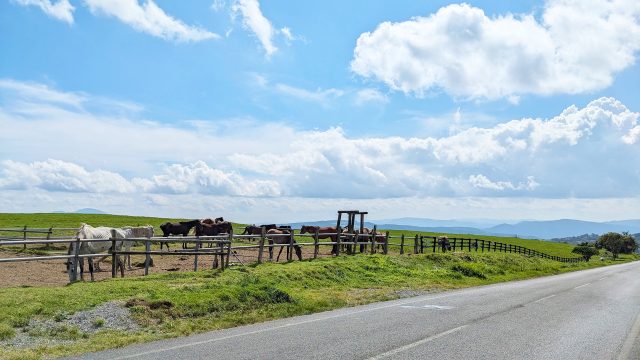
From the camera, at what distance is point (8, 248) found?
30547 mm

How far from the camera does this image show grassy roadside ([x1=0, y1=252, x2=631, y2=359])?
35.5ft

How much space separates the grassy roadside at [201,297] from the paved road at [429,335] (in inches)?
36.4

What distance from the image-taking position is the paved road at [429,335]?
9180 mm

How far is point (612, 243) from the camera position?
5084 inches

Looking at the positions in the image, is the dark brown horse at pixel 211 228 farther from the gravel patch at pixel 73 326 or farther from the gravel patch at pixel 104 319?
the gravel patch at pixel 104 319

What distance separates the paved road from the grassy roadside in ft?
3.03

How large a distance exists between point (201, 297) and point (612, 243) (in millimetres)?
136237

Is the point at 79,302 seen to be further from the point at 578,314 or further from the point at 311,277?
the point at 578,314

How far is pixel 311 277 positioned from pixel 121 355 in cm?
1221

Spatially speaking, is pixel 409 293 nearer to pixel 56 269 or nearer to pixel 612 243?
pixel 56 269

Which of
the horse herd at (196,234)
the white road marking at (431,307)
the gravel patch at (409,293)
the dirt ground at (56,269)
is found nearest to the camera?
the white road marking at (431,307)

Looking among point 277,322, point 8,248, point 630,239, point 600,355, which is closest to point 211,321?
point 277,322

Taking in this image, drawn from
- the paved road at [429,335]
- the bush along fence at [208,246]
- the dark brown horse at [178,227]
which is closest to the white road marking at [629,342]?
A: the paved road at [429,335]

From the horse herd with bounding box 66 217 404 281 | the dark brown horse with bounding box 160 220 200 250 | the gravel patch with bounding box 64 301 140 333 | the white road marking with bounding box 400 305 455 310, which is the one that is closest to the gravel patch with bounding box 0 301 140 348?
the gravel patch with bounding box 64 301 140 333
